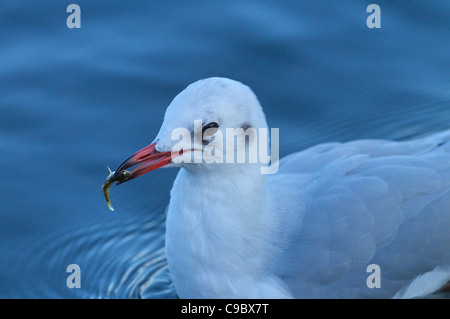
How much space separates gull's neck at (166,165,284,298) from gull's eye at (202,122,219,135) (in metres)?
0.35

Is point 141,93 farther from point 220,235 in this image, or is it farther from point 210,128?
point 210,128

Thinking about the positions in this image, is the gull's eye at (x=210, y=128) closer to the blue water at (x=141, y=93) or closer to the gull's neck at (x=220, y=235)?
the gull's neck at (x=220, y=235)

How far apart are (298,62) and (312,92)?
0.35 meters

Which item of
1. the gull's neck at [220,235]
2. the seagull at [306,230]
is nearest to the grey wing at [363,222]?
the seagull at [306,230]

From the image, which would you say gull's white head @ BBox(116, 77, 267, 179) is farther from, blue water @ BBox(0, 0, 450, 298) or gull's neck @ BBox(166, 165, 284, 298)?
blue water @ BBox(0, 0, 450, 298)

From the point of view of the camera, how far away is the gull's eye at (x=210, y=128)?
164 inches

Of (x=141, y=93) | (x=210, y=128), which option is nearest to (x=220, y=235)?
(x=210, y=128)

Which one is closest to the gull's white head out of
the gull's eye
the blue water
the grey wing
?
the gull's eye

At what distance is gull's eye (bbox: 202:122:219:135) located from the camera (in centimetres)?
416

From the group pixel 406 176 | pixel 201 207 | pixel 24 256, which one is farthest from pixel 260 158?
pixel 24 256

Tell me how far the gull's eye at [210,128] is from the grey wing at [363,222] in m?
0.75

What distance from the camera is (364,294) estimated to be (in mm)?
4543

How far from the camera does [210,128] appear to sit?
417 cm

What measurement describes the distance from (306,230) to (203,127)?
2.84 feet
